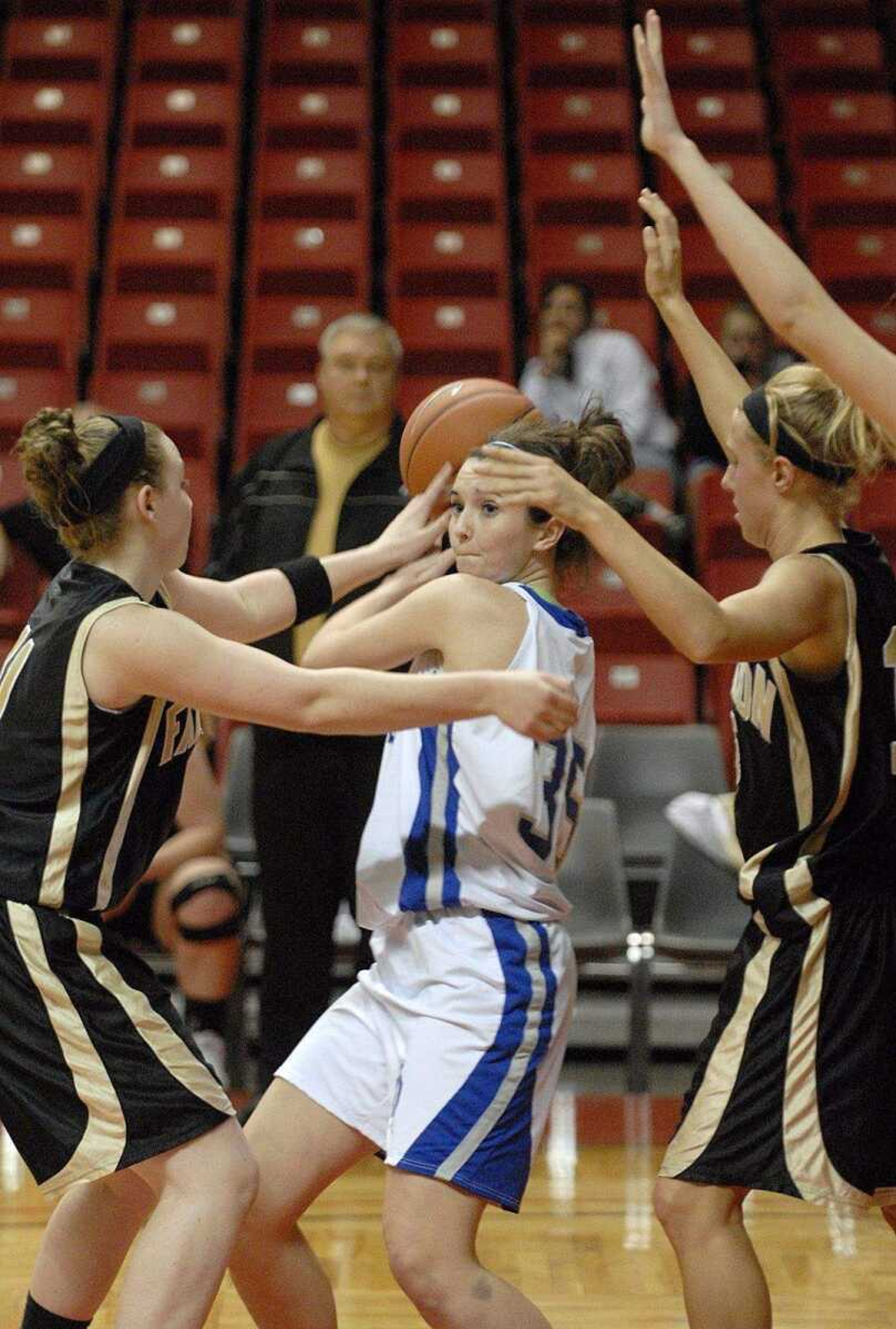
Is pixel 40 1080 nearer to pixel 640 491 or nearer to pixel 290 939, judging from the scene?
pixel 290 939

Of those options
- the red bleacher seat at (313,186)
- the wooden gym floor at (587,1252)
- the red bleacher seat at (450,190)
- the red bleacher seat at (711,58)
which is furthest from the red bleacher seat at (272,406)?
the wooden gym floor at (587,1252)

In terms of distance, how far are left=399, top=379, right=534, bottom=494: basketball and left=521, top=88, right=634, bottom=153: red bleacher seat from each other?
268 inches

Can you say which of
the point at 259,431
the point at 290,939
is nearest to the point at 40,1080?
the point at 290,939

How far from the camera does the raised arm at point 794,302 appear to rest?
7.27 ft

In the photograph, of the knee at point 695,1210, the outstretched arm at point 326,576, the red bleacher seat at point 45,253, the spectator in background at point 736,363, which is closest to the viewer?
the knee at point 695,1210

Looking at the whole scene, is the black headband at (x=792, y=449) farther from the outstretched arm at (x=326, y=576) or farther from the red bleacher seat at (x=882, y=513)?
the red bleacher seat at (x=882, y=513)

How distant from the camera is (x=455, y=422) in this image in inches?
120

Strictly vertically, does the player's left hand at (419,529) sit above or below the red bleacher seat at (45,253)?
below

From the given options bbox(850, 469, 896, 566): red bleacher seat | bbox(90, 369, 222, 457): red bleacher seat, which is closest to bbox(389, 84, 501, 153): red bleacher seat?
bbox(90, 369, 222, 457): red bleacher seat

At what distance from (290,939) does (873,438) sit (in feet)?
7.86

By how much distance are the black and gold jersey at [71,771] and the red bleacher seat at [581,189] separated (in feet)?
23.2

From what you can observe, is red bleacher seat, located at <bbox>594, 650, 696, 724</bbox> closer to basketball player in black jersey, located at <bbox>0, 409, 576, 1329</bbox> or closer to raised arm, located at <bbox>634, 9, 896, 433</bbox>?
basketball player in black jersey, located at <bbox>0, 409, 576, 1329</bbox>

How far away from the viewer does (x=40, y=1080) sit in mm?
2363

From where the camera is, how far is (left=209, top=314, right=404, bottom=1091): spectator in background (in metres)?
4.50
